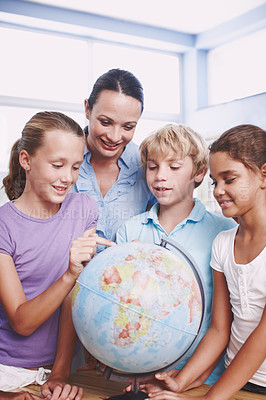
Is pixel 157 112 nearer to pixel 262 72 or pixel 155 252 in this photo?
pixel 262 72

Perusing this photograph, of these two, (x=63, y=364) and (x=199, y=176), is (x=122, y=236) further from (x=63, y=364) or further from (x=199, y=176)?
(x=63, y=364)

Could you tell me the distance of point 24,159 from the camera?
1752mm

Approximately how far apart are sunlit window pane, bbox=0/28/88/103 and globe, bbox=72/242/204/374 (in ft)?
Answer: 20.8

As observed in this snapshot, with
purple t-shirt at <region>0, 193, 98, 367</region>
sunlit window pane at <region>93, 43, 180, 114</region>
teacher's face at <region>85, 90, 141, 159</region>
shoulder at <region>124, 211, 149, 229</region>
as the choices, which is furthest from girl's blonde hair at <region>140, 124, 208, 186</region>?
sunlit window pane at <region>93, 43, 180, 114</region>

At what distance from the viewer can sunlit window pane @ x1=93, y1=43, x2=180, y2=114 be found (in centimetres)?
779

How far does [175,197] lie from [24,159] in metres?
0.70

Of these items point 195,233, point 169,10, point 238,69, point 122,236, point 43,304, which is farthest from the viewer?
point 238,69

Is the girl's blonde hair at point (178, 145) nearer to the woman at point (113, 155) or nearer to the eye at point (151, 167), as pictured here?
the eye at point (151, 167)

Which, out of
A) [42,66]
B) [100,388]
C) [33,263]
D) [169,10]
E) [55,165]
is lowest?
[100,388]

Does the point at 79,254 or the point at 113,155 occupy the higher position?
the point at 113,155

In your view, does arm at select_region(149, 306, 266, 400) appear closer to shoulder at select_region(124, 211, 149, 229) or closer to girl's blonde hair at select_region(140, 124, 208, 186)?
shoulder at select_region(124, 211, 149, 229)

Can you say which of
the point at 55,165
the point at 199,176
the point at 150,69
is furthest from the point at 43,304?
the point at 150,69

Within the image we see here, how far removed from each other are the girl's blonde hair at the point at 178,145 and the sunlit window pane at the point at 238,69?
5.74 meters

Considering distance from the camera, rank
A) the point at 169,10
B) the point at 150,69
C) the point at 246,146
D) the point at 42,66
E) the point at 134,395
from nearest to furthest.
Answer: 1. the point at 134,395
2. the point at 246,146
3. the point at 169,10
4. the point at 42,66
5. the point at 150,69
